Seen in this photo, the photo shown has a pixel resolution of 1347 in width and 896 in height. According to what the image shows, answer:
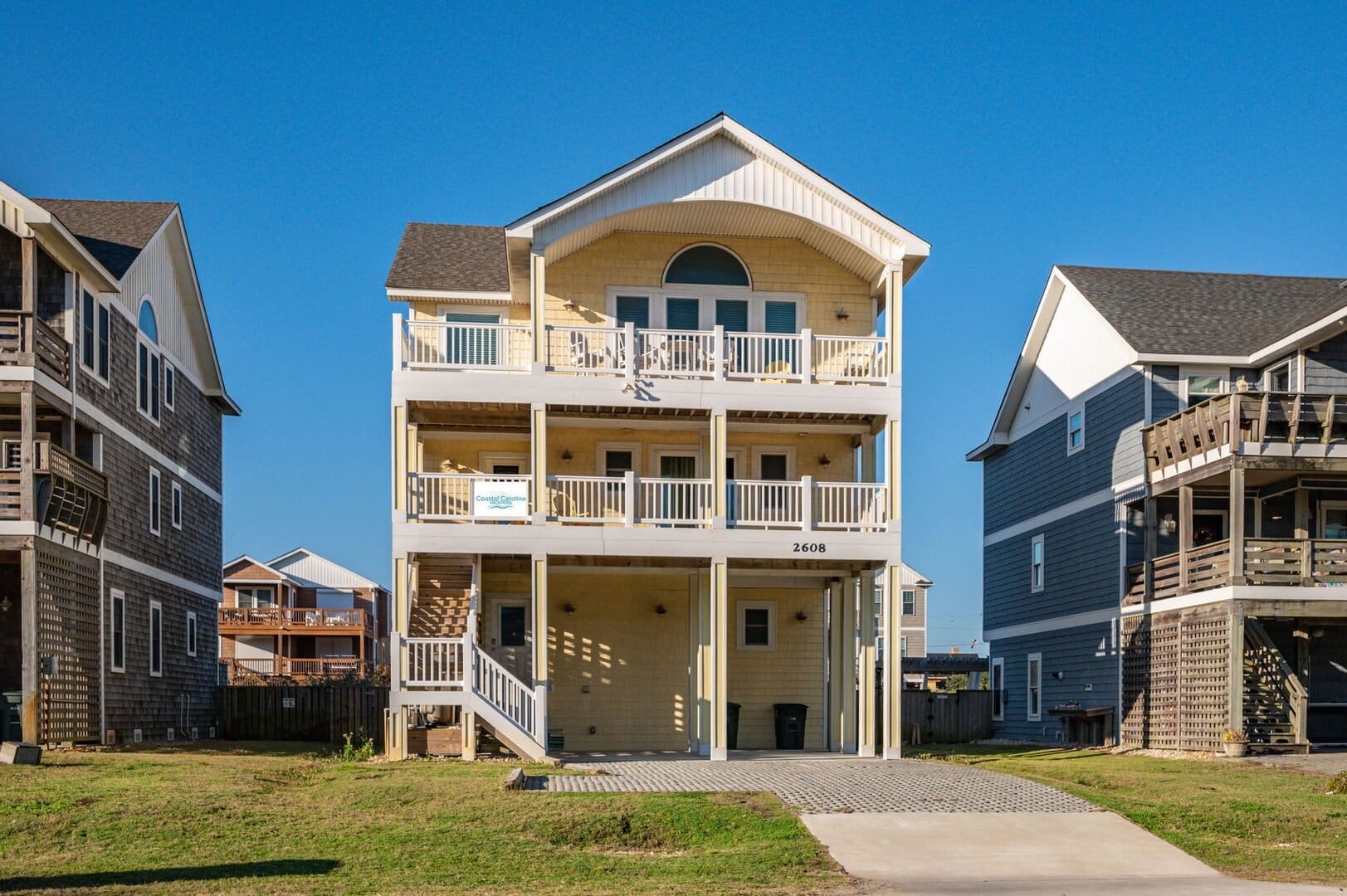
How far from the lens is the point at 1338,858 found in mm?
13758

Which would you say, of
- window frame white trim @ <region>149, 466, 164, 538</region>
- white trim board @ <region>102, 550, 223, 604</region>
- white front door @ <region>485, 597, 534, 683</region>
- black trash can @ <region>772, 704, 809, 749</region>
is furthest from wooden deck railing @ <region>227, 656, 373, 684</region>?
black trash can @ <region>772, 704, 809, 749</region>

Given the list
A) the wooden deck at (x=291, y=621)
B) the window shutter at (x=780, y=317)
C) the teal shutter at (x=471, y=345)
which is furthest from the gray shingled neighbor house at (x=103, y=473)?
the wooden deck at (x=291, y=621)

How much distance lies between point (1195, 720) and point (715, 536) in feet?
32.1

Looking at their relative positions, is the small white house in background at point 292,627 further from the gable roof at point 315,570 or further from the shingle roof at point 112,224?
the shingle roof at point 112,224

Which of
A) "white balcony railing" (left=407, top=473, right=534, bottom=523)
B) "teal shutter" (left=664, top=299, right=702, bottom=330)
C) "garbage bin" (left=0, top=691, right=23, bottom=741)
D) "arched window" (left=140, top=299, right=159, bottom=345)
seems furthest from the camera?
"arched window" (left=140, top=299, right=159, bottom=345)

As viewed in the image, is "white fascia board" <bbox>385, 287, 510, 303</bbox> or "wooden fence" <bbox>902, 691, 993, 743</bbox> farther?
"wooden fence" <bbox>902, 691, 993, 743</bbox>

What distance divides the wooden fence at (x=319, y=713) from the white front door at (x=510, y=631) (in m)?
6.42

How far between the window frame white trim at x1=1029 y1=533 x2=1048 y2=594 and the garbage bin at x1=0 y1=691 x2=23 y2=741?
22.7 metres

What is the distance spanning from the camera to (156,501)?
2942cm

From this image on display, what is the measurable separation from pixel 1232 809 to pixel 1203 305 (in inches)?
691

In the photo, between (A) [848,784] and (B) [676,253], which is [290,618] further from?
(A) [848,784]

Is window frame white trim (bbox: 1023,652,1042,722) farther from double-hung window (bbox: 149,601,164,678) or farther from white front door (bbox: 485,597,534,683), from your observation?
double-hung window (bbox: 149,601,164,678)

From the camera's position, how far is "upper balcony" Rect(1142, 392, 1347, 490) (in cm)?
2516

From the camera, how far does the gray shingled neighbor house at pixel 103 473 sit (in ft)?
71.3
